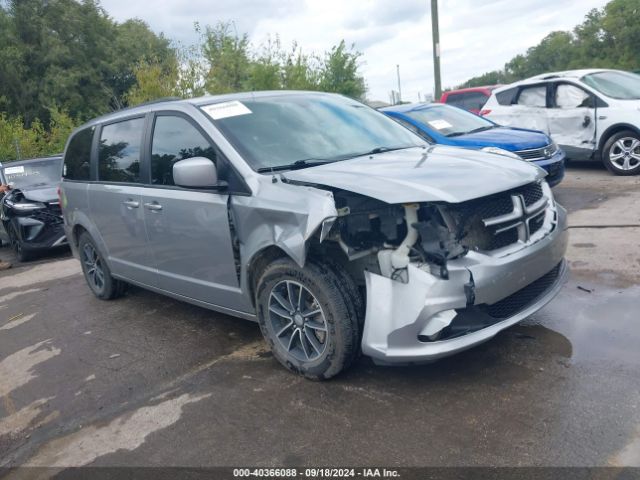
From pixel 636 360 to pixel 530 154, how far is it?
457cm

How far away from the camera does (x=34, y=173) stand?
997 cm

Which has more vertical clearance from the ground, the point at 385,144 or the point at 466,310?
the point at 385,144

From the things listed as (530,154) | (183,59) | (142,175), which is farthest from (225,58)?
(142,175)

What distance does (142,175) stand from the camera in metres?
4.79

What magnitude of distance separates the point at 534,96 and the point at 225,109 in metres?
7.79

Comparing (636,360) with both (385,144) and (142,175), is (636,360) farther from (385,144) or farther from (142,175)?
(142,175)

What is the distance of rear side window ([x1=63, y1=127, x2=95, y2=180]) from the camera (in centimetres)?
577

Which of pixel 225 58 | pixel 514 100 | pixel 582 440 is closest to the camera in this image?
pixel 582 440

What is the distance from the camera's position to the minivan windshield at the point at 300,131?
13.1 feet

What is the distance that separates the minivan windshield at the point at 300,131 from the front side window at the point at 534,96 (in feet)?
21.1

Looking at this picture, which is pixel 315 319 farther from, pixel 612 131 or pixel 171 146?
pixel 612 131

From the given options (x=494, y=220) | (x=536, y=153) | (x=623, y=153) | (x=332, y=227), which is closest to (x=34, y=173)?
(x=536, y=153)

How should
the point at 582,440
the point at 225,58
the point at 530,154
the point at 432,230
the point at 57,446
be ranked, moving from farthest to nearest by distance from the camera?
the point at 225,58 < the point at 530,154 < the point at 57,446 < the point at 432,230 < the point at 582,440

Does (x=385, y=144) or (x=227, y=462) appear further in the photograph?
(x=385, y=144)
